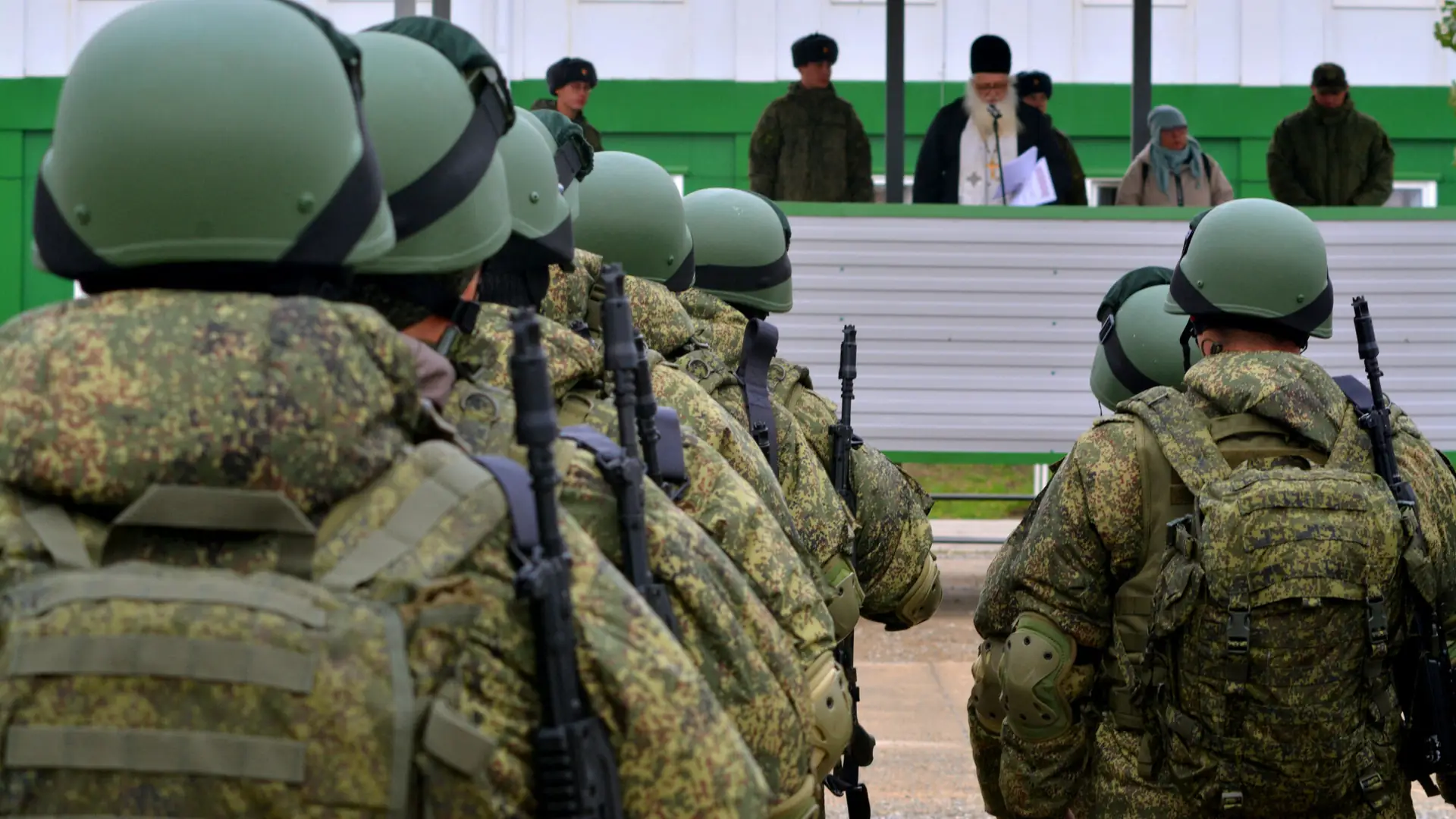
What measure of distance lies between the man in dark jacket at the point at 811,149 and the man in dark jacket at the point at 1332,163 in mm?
2691

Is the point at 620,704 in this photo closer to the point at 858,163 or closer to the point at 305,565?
the point at 305,565

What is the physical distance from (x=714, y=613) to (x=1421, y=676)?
6.59 feet

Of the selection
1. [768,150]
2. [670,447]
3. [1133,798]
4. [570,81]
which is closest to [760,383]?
[1133,798]

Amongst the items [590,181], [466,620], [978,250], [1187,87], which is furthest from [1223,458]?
[1187,87]

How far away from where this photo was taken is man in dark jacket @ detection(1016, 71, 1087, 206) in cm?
1112

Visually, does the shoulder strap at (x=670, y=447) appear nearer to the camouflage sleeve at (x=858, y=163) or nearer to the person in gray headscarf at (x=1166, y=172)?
the camouflage sleeve at (x=858, y=163)

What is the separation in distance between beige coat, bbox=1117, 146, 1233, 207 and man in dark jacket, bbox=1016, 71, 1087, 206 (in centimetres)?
26

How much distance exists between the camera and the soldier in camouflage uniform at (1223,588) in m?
3.57

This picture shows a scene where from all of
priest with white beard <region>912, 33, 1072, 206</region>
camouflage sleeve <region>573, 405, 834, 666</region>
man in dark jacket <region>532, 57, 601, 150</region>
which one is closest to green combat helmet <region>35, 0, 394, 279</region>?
camouflage sleeve <region>573, 405, 834, 666</region>

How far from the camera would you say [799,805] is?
2.90 metres

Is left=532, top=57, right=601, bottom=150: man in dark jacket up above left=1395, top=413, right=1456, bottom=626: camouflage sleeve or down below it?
above

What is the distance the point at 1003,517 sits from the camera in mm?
16094

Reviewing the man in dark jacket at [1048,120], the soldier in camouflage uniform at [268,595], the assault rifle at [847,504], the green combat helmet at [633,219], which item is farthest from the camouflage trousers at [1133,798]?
the man in dark jacket at [1048,120]

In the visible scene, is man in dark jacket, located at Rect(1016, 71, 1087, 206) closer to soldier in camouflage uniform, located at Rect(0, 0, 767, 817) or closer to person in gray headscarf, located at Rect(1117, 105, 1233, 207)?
person in gray headscarf, located at Rect(1117, 105, 1233, 207)
